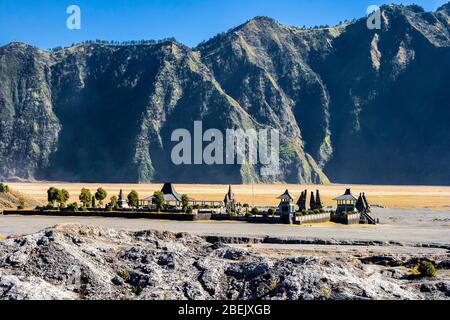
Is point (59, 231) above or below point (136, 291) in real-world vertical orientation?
above

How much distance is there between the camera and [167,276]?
1468 inches

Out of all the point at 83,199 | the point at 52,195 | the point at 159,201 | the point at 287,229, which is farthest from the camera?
the point at 52,195

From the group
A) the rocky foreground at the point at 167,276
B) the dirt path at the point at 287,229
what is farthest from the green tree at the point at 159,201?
the rocky foreground at the point at 167,276

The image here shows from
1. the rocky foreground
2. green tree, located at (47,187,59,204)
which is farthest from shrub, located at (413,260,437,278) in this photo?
green tree, located at (47,187,59,204)

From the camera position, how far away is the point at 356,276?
37000 millimetres

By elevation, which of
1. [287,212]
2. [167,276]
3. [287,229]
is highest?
[287,212]

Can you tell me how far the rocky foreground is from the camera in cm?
3434

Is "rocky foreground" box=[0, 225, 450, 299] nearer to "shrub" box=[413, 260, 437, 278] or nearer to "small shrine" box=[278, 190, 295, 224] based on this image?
"shrub" box=[413, 260, 437, 278]

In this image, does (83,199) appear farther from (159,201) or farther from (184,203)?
(184,203)

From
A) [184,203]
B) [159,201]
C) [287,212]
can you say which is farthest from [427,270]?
[159,201]

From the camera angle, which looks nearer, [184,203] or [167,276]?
[167,276]
